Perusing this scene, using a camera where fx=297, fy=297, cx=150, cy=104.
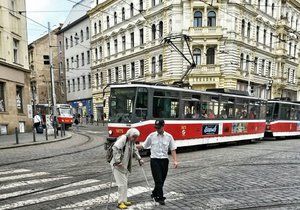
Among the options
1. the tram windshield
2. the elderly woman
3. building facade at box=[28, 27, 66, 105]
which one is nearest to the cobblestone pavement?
the elderly woman

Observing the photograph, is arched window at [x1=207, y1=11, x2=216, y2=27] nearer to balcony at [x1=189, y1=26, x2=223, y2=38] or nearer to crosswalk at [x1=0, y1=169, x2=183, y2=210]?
balcony at [x1=189, y1=26, x2=223, y2=38]

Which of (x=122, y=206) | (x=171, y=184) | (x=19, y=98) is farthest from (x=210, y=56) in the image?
(x=122, y=206)

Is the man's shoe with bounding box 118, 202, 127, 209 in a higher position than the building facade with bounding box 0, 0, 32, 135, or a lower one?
lower

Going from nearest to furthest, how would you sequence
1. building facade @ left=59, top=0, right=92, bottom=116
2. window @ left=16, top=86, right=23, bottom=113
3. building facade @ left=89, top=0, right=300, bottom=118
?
window @ left=16, top=86, right=23, bottom=113, building facade @ left=89, top=0, right=300, bottom=118, building facade @ left=59, top=0, right=92, bottom=116

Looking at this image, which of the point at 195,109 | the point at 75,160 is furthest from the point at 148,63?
the point at 75,160

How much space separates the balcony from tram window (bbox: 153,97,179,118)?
21.7 m

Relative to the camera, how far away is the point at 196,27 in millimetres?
33250

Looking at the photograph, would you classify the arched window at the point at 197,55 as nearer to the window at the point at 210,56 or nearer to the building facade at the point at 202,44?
the building facade at the point at 202,44

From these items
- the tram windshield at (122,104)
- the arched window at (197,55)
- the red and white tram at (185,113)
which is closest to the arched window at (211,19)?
the arched window at (197,55)

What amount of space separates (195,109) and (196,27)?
21.2m

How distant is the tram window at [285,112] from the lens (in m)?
21.4

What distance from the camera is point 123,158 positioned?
5652 mm

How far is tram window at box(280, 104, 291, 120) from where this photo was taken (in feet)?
70.1

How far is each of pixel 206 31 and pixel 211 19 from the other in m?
1.70
